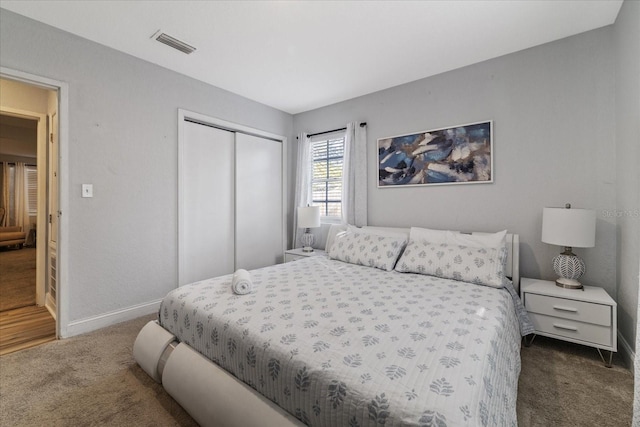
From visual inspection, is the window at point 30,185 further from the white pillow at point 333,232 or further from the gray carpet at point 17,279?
the white pillow at point 333,232

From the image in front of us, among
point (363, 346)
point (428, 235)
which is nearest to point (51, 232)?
point (363, 346)

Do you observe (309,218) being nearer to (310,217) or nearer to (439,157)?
(310,217)

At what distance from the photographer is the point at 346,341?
1.26 m

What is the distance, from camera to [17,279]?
410cm

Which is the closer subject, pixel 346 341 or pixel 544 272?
pixel 346 341

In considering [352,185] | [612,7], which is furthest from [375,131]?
[612,7]

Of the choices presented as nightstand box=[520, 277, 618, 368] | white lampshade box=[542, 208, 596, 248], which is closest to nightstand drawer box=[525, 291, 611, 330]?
nightstand box=[520, 277, 618, 368]

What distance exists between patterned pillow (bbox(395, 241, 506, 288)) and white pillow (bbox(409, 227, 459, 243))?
139 mm

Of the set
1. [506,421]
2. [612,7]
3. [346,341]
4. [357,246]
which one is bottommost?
[506,421]

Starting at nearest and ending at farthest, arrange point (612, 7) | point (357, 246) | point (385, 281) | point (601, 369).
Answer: point (601, 369)
point (612, 7)
point (385, 281)
point (357, 246)

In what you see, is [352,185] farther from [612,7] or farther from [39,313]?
[39,313]

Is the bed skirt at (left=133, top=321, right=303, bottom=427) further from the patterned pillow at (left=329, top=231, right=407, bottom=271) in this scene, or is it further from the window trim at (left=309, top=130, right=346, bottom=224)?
the window trim at (left=309, top=130, right=346, bottom=224)

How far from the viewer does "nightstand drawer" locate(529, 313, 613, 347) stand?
195 centimetres

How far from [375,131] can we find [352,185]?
2.40 ft
